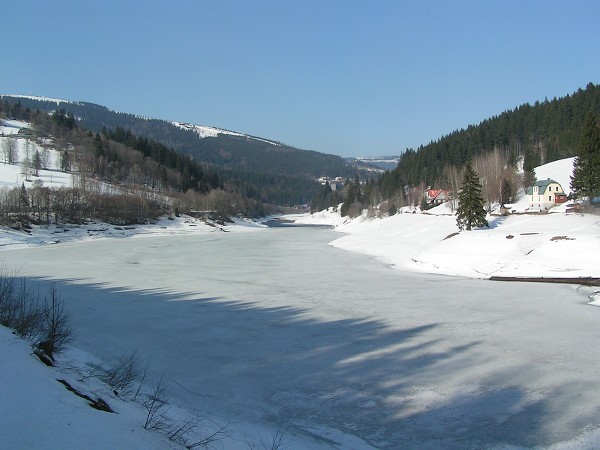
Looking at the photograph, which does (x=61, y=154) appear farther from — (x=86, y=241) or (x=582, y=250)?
(x=582, y=250)

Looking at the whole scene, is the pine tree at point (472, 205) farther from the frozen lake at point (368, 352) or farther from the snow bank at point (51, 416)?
the snow bank at point (51, 416)

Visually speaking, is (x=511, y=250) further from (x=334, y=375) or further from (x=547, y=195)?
(x=547, y=195)

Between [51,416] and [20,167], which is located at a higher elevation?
[20,167]

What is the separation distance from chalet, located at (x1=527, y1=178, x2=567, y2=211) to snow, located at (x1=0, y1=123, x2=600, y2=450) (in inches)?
1228

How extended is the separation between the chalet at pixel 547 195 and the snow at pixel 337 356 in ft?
102

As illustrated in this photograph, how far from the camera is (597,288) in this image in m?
22.0

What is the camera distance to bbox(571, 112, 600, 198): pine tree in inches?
1565

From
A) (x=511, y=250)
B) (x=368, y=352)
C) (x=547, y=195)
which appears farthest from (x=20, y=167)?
(x=368, y=352)

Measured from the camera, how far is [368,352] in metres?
11.8

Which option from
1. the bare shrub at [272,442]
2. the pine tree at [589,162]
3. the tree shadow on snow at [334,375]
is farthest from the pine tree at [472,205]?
the bare shrub at [272,442]

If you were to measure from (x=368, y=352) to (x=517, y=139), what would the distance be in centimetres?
9856

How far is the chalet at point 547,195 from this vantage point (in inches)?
2179

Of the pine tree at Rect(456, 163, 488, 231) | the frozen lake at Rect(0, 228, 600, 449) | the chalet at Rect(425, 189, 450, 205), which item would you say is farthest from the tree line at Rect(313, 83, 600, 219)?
the frozen lake at Rect(0, 228, 600, 449)

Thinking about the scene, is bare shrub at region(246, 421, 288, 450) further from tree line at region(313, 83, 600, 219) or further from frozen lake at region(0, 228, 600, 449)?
tree line at region(313, 83, 600, 219)
